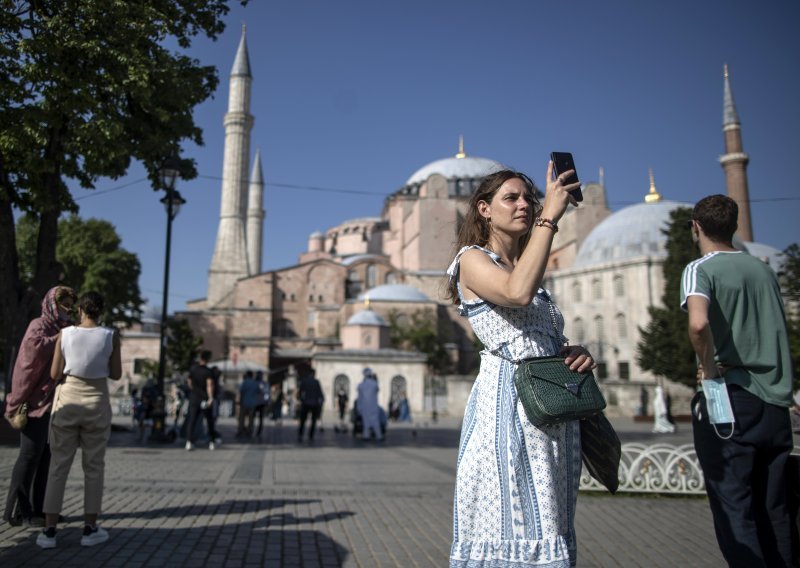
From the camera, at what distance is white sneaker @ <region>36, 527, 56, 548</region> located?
3.95m

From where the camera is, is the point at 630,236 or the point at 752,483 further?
the point at 630,236

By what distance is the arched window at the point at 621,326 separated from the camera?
3806cm

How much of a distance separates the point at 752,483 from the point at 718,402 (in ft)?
→ 1.16

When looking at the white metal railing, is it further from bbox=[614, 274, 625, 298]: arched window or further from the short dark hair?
bbox=[614, 274, 625, 298]: arched window

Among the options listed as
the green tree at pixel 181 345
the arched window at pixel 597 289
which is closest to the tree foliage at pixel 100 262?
the green tree at pixel 181 345

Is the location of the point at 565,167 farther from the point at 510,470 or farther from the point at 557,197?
the point at 510,470

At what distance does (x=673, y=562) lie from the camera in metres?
4.07

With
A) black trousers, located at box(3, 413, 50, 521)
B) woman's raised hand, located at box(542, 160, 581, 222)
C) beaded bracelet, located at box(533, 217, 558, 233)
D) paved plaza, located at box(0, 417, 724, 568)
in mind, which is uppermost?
woman's raised hand, located at box(542, 160, 581, 222)

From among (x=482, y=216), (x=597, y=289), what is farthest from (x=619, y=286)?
(x=482, y=216)

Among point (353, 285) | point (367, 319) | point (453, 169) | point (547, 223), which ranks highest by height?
point (453, 169)

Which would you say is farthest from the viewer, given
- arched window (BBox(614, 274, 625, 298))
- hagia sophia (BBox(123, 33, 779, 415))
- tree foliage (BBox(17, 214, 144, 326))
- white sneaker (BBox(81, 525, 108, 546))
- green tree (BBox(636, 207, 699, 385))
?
arched window (BBox(614, 274, 625, 298))

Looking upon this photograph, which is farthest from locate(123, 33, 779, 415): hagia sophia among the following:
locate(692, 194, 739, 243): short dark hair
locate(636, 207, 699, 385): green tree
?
locate(692, 194, 739, 243): short dark hair

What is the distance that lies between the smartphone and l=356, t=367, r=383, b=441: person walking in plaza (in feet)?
40.0

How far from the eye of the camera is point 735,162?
129 feet
